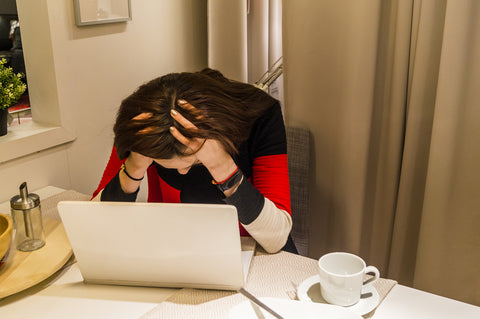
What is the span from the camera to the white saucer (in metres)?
0.85

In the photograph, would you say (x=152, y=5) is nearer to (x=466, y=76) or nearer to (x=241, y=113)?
(x=241, y=113)

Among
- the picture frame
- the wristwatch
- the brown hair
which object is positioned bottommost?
the wristwatch

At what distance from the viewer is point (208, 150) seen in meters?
1.04

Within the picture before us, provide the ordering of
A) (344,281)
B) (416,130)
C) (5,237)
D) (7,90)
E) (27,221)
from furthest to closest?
1. (416,130)
2. (7,90)
3. (27,221)
4. (5,237)
5. (344,281)

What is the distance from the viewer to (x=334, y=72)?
1588 mm

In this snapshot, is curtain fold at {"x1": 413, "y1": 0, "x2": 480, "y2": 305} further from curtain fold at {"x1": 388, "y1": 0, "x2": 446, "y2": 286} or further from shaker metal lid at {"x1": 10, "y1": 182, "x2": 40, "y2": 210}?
shaker metal lid at {"x1": 10, "y1": 182, "x2": 40, "y2": 210}

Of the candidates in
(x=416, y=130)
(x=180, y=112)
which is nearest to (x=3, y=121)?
(x=180, y=112)

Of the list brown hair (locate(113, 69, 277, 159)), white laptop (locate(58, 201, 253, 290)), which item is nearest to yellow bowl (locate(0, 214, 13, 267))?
white laptop (locate(58, 201, 253, 290))

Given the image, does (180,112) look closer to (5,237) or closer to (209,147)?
(209,147)

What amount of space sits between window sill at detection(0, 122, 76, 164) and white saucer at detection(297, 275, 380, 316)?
0.93m

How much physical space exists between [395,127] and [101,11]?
1.00 metres

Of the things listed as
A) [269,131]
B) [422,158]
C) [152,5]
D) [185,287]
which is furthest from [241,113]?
[152,5]

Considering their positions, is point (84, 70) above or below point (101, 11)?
below

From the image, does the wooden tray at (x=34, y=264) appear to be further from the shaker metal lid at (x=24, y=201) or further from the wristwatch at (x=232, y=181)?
the wristwatch at (x=232, y=181)
